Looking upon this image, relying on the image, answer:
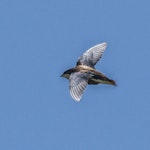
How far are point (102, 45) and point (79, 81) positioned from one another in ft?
13.2

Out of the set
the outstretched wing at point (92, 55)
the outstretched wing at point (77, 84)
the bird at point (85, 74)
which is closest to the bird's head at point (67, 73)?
the bird at point (85, 74)

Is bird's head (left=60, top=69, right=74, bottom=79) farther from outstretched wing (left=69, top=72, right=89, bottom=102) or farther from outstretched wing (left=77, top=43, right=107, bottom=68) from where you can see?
outstretched wing (left=77, top=43, right=107, bottom=68)

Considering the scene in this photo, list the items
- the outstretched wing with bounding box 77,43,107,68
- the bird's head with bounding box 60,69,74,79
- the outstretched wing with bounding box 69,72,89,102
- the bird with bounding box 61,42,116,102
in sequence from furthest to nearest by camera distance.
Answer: the outstretched wing with bounding box 77,43,107,68 < the bird's head with bounding box 60,69,74,79 < the bird with bounding box 61,42,116,102 < the outstretched wing with bounding box 69,72,89,102

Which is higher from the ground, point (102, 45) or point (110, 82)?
point (102, 45)

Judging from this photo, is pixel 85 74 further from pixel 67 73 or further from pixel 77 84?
pixel 77 84

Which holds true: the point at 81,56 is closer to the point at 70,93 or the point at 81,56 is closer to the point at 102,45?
the point at 102,45

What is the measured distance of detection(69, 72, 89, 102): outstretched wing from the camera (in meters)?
27.0

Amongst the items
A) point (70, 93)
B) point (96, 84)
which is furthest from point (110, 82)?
point (70, 93)

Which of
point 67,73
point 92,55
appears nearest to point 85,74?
point 67,73

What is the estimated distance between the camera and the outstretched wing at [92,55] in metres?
31.0

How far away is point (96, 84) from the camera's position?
2938cm

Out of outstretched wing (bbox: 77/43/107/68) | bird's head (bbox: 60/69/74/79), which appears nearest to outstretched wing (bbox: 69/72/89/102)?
bird's head (bbox: 60/69/74/79)

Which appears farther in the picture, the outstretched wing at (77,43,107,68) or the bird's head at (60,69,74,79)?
the outstretched wing at (77,43,107,68)

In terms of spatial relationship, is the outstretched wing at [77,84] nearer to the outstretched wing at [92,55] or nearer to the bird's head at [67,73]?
the bird's head at [67,73]
